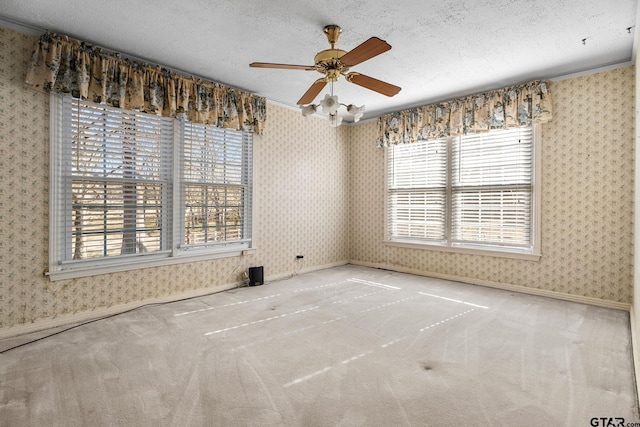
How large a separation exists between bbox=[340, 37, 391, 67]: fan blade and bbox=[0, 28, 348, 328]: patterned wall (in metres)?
2.54

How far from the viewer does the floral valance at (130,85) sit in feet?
9.56

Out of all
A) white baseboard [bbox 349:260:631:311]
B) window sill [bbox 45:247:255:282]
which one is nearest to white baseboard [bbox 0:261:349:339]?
window sill [bbox 45:247:255:282]

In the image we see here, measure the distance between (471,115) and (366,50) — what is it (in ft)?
9.69

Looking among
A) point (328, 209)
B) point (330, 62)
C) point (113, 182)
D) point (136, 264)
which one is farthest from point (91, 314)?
point (328, 209)

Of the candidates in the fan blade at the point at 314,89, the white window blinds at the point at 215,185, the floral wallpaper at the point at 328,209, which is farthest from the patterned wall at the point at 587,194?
the white window blinds at the point at 215,185

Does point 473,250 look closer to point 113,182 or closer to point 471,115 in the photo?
point 471,115

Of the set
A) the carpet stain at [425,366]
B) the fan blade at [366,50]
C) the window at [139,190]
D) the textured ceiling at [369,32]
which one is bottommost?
the carpet stain at [425,366]

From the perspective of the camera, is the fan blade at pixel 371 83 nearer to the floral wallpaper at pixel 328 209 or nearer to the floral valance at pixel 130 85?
the floral valance at pixel 130 85

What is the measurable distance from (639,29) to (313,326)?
3.72 meters

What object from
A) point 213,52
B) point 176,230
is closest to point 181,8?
point 213,52

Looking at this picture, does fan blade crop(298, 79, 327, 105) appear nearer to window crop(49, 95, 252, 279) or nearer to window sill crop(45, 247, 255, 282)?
window crop(49, 95, 252, 279)

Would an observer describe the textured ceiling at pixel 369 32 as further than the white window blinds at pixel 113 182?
No

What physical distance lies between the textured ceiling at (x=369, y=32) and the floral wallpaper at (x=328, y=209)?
58 cm

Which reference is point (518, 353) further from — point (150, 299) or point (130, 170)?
point (130, 170)
